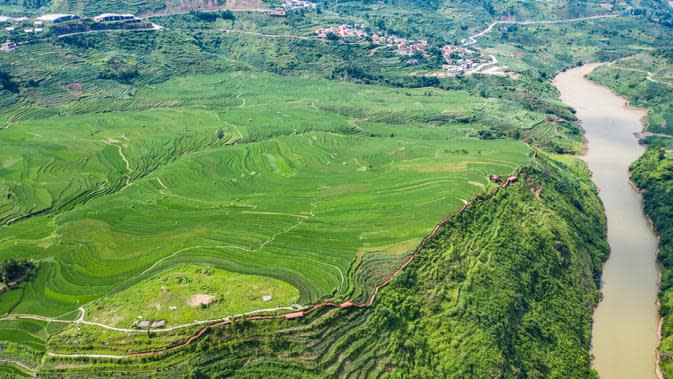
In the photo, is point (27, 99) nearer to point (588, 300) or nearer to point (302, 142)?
point (302, 142)

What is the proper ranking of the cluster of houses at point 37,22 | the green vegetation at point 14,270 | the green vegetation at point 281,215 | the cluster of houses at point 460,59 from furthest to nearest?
the cluster of houses at point 460,59 < the cluster of houses at point 37,22 < the green vegetation at point 14,270 < the green vegetation at point 281,215

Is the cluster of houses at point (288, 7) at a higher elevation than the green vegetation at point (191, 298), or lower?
higher

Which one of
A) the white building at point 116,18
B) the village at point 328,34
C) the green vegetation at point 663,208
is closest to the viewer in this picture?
the green vegetation at point 663,208

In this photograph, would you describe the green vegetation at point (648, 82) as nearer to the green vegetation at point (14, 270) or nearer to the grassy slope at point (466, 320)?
the grassy slope at point (466, 320)

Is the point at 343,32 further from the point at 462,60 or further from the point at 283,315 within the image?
the point at 283,315

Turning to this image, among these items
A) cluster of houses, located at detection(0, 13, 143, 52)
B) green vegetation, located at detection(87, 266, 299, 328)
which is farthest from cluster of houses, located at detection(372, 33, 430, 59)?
green vegetation, located at detection(87, 266, 299, 328)

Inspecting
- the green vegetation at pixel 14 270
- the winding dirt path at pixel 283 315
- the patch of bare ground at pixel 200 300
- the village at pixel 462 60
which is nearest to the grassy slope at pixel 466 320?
the winding dirt path at pixel 283 315

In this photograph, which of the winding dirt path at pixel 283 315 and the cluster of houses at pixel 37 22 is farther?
the cluster of houses at pixel 37 22
